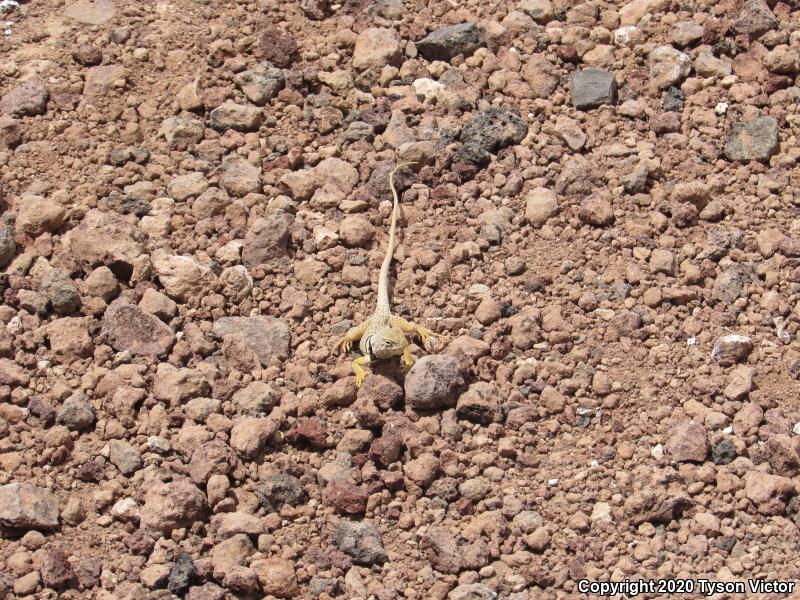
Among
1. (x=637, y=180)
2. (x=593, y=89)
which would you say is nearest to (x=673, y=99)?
(x=593, y=89)

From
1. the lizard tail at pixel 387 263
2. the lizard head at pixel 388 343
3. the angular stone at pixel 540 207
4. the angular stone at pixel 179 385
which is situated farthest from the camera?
the angular stone at pixel 540 207

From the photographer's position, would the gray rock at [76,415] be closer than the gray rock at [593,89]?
Yes

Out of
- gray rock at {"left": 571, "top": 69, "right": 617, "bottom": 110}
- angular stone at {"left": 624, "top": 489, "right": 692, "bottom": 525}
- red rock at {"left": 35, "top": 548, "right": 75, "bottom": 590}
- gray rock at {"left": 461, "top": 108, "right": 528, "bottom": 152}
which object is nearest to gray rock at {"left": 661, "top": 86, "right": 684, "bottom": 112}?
gray rock at {"left": 571, "top": 69, "right": 617, "bottom": 110}

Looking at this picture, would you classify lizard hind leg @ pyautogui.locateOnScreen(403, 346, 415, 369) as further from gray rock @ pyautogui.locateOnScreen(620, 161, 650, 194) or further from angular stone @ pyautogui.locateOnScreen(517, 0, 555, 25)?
angular stone @ pyautogui.locateOnScreen(517, 0, 555, 25)

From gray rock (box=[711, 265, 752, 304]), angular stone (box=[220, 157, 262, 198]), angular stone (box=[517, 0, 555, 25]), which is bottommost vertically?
gray rock (box=[711, 265, 752, 304])

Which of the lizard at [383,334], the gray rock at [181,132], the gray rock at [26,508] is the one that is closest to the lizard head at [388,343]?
the lizard at [383,334]

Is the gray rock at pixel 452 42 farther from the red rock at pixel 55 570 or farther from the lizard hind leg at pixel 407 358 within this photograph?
the red rock at pixel 55 570

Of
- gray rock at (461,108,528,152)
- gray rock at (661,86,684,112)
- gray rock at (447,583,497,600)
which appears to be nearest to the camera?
gray rock at (447,583,497,600)
